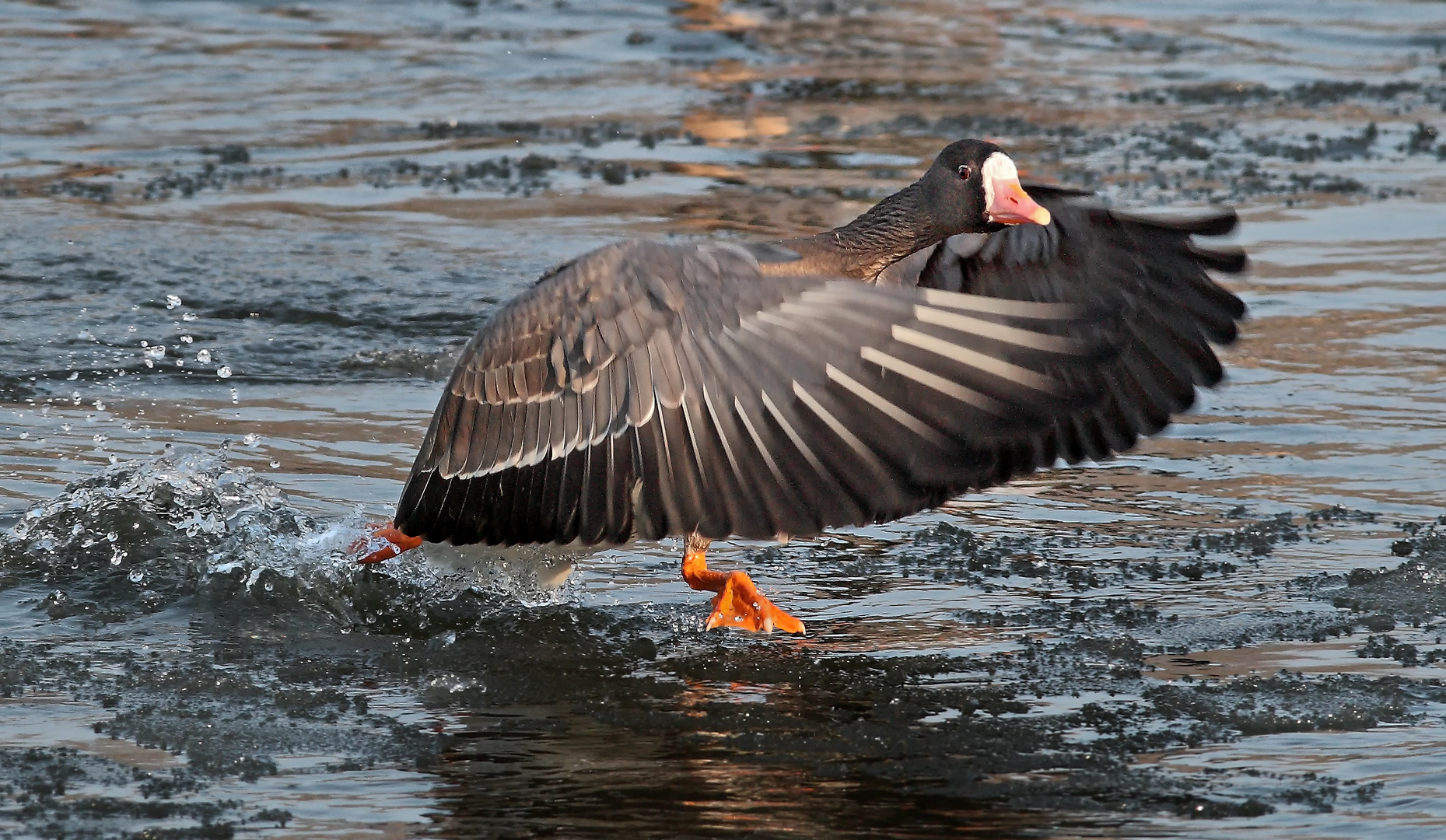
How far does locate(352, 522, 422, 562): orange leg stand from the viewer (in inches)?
242

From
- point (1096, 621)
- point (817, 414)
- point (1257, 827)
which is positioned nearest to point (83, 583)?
point (817, 414)

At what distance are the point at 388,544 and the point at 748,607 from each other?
1330mm

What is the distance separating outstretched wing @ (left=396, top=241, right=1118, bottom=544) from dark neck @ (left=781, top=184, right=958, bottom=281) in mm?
988

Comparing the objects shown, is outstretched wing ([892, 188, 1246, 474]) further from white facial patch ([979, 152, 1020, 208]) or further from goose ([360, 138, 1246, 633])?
white facial patch ([979, 152, 1020, 208])

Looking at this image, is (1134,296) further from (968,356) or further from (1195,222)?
(968,356)

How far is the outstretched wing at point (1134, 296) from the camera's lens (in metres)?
5.98

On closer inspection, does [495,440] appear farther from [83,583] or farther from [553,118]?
[553,118]

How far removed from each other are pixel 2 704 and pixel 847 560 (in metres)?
2.90

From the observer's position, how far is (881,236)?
6.02m

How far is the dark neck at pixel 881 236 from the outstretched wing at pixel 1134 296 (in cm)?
37

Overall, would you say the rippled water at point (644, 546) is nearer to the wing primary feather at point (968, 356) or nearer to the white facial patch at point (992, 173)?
the wing primary feather at point (968, 356)

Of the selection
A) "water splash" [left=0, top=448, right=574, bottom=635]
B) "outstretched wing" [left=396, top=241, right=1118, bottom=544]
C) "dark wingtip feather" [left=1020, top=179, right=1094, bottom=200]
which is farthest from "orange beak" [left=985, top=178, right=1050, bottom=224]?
"water splash" [left=0, top=448, right=574, bottom=635]

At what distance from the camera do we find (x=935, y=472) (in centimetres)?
487

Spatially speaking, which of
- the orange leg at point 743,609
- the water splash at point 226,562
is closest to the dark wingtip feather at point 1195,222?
the orange leg at point 743,609
